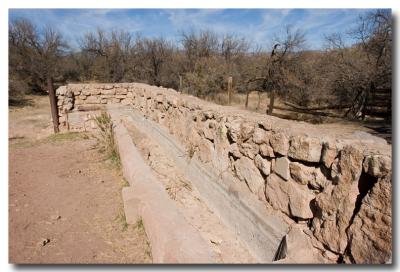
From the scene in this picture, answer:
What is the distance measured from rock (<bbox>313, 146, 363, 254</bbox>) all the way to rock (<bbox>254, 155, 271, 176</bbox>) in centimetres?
60

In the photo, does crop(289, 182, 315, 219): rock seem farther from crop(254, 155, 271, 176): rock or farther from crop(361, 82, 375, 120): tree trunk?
crop(361, 82, 375, 120): tree trunk

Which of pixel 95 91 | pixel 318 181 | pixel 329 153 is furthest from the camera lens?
pixel 95 91

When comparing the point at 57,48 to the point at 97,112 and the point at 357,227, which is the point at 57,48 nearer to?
the point at 97,112

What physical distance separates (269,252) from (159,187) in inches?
A: 50.9

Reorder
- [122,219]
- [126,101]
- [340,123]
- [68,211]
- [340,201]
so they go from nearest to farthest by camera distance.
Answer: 1. [340,201]
2. [122,219]
3. [68,211]
4. [340,123]
5. [126,101]

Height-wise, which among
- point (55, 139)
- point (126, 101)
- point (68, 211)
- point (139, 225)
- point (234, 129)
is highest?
point (234, 129)

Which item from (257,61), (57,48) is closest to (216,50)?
(257,61)

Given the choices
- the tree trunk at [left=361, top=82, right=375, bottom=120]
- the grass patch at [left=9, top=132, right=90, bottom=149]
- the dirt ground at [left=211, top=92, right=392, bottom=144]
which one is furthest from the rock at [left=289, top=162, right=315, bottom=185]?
the tree trunk at [left=361, top=82, right=375, bottom=120]

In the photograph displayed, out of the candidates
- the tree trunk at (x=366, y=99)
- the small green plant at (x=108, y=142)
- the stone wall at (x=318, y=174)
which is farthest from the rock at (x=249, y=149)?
the tree trunk at (x=366, y=99)

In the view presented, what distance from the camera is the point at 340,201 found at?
1754 mm

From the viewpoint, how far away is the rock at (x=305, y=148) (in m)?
1.96

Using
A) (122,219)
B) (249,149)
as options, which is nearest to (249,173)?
(249,149)

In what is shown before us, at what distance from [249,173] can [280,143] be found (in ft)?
1.87

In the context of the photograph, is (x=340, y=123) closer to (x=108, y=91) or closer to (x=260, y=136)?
(x=260, y=136)
